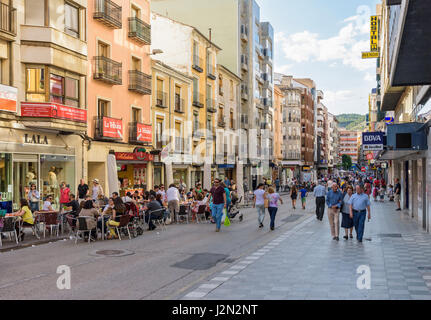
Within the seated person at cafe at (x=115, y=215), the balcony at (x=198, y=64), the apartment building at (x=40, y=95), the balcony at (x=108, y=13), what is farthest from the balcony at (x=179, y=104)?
the seated person at cafe at (x=115, y=215)

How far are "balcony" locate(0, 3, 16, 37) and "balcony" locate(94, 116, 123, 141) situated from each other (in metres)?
7.26

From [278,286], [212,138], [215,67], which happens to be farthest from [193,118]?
[278,286]

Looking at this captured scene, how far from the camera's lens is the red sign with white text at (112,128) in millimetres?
27156

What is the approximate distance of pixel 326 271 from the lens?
10.8 m

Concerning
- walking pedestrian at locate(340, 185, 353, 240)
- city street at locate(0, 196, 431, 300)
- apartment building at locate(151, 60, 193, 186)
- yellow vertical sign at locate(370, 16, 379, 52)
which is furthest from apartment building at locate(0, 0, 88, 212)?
yellow vertical sign at locate(370, 16, 379, 52)

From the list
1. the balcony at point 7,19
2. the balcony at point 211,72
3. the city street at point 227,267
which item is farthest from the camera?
the balcony at point 211,72

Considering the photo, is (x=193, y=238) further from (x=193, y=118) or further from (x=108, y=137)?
(x=193, y=118)

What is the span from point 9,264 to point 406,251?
33.5ft

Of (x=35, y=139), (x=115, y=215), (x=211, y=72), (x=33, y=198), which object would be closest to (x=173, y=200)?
(x=33, y=198)

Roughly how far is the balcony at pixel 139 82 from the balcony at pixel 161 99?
107 inches

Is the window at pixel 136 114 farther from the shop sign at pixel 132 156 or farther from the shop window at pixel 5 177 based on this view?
the shop window at pixel 5 177

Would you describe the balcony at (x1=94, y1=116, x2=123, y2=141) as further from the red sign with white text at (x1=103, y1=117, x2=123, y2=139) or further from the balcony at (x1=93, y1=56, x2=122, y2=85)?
the balcony at (x1=93, y1=56, x2=122, y2=85)

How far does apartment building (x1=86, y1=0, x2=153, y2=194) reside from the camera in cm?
2700

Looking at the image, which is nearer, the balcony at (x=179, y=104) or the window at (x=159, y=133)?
the window at (x=159, y=133)
